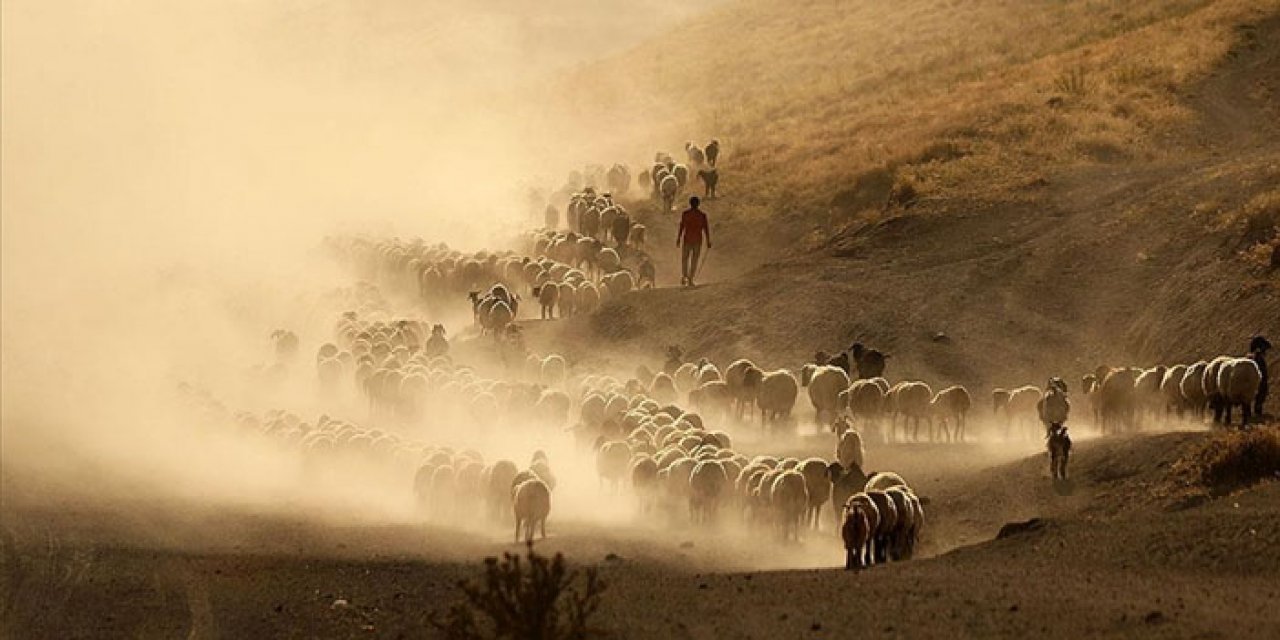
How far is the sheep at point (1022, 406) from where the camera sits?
100 ft

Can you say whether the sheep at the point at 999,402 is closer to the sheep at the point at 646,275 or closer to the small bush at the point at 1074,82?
the sheep at the point at 646,275

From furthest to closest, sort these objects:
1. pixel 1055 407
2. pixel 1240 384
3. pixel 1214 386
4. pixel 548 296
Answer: pixel 548 296 < pixel 1055 407 < pixel 1214 386 < pixel 1240 384

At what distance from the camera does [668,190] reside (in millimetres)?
50812

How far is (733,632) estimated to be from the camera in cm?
1759

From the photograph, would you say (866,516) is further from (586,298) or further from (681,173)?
(681,173)

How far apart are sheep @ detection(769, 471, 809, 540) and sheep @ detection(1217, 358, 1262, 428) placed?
5.74 metres

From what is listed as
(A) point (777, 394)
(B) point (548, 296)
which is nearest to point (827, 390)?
(A) point (777, 394)

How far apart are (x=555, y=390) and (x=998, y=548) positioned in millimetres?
13851

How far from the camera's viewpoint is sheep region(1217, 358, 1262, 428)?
25.1 meters

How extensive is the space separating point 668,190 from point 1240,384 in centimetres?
2689

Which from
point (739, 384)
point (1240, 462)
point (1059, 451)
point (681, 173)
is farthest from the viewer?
point (681, 173)

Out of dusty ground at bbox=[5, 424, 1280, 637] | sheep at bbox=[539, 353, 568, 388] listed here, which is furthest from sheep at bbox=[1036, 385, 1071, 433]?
sheep at bbox=[539, 353, 568, 388]

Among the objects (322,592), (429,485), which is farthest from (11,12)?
(322,592)

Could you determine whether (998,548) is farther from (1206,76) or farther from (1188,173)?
(1206,76)
